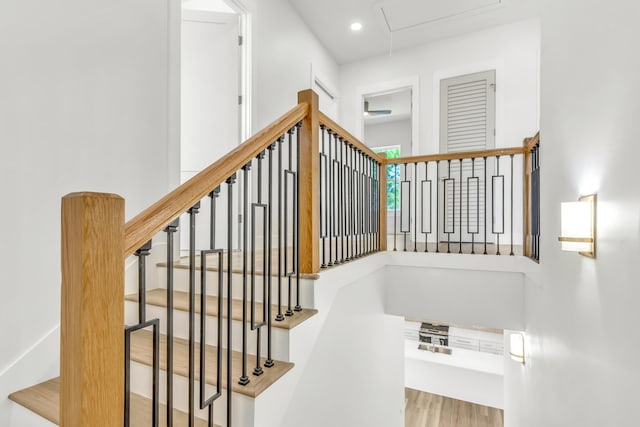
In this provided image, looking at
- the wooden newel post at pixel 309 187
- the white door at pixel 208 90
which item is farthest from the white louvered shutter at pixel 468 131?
the wooden newel post at pixel 309 187

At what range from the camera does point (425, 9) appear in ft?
13.1

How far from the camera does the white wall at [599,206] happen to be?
A: 102 centimetres

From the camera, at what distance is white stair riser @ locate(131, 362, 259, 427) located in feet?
4.46

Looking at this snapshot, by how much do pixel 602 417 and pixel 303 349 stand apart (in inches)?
48.1

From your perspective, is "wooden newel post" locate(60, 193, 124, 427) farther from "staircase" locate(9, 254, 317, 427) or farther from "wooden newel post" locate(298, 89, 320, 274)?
"wooden newel post" locate(298, 89, 320, 274)

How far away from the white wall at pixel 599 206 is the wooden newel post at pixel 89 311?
1446 mm

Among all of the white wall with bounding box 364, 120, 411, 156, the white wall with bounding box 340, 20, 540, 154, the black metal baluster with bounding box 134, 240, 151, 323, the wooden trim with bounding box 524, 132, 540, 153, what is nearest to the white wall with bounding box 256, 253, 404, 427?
the black metal baluster with bounding box 134, 240, 151, 323

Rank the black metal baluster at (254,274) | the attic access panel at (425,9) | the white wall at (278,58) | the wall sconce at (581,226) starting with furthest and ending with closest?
the attic access panel at (425,9)
the white wall at (278,58)
the black metal baluster at (254,274)
the wall sconce at (581,226)

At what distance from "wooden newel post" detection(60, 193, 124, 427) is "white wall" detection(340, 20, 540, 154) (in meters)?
4.54

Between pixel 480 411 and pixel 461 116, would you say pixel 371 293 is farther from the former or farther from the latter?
pixel 480 411

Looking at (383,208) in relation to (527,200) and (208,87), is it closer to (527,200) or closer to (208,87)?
(527,200)

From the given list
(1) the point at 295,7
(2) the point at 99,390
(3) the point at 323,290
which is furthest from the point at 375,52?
(2) the point at 99,390

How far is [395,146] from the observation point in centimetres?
851

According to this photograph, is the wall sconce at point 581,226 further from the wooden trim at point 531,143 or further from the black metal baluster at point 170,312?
the black metal baluster at point 170,312
